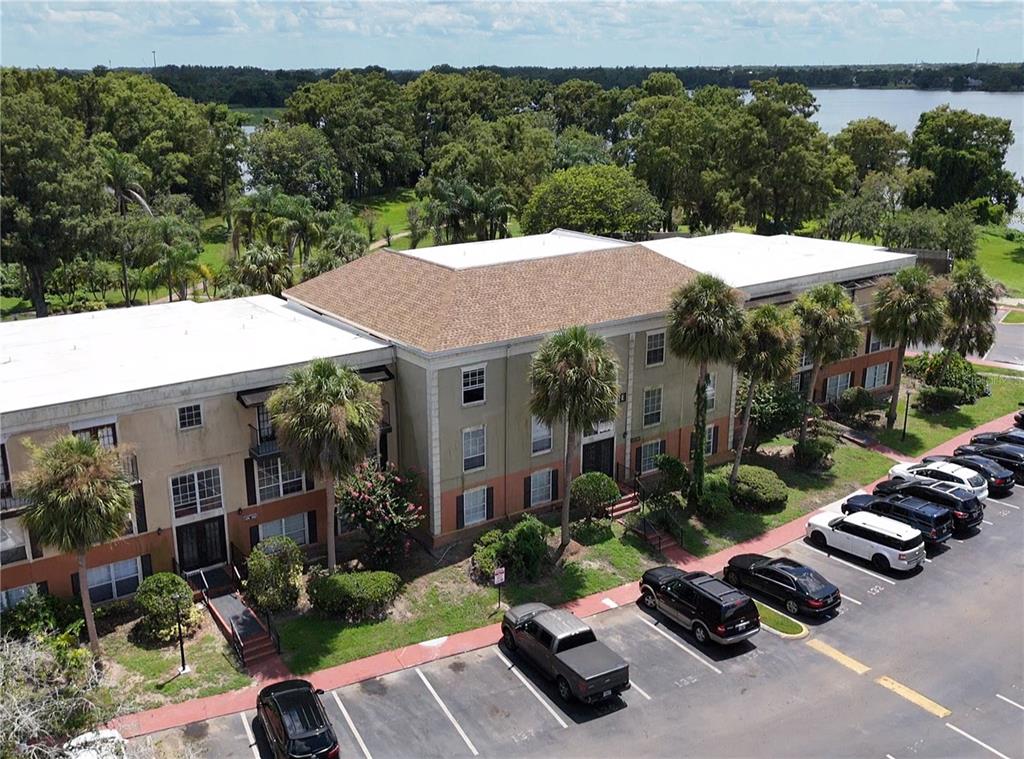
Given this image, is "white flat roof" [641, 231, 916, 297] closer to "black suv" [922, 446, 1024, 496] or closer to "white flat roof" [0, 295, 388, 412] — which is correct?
"black suv" [922, 446, 1024, 496]

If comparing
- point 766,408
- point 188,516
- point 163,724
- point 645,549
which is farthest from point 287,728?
point 766,408

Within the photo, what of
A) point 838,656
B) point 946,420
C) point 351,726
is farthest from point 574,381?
point 946,420

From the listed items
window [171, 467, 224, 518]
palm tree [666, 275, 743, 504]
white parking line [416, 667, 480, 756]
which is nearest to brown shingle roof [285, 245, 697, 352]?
palm tree [666, 275, 743, 504]

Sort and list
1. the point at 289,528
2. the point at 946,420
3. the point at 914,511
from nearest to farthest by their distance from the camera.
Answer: the point at 289,528 < the point at 914,511 < the point at 946,420

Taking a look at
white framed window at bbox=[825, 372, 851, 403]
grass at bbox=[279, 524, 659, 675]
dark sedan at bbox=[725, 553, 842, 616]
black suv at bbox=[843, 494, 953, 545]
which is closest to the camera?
grass at bbox=[279, 524, 659, 675]

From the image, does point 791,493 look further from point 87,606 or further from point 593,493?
point 87,606

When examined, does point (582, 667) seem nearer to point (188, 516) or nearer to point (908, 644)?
point (908, 644)
